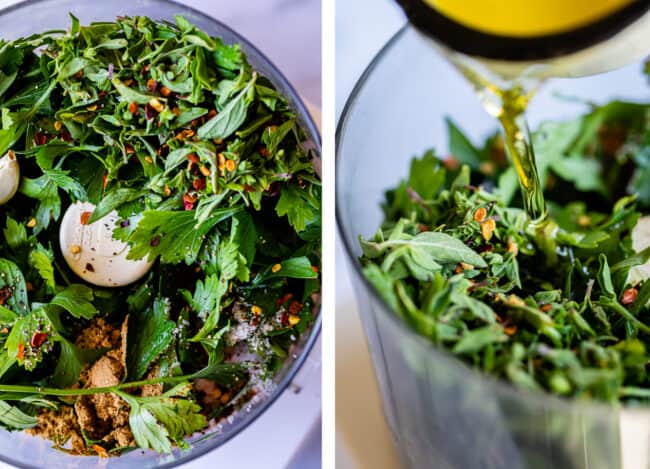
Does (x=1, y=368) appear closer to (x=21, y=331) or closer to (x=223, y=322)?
(x=21, y=331)

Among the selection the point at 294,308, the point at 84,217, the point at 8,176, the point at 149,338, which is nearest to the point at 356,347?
the point at 294,308

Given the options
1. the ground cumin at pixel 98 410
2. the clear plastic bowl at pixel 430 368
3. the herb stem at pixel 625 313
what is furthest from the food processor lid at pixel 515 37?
the ground cumin at pixel 98 410

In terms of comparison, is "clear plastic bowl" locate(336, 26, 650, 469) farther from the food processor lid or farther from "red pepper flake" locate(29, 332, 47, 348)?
"red pepper flake" locate(29, 332, 47, 348)

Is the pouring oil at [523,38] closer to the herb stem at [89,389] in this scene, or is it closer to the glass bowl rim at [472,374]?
the glass bowl rim at [472,374]

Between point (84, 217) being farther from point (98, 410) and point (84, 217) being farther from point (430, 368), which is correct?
point (430, 368)

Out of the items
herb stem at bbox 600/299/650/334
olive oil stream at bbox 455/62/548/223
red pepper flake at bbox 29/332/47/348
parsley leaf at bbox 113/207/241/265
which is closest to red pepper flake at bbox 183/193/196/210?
parsley leaf at bbox 113/207/241/265

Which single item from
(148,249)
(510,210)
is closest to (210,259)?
(148,249)
